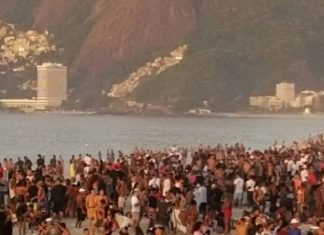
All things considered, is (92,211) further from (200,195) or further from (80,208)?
(200,195)

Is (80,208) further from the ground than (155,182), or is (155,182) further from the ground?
(155,182)

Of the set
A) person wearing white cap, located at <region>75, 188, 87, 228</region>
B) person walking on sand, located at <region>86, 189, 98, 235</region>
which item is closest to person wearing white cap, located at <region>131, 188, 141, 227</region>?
person walking on sand, located at <region>86, 189, 98, 235</region>

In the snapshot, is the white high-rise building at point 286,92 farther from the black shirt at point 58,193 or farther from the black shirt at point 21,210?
the black shirt at point 21,210

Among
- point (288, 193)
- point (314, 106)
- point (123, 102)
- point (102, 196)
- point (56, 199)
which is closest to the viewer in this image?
point (102, 196)

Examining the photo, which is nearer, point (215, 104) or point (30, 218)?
point (30, 218)

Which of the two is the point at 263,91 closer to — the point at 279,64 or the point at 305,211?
the point at 279,64

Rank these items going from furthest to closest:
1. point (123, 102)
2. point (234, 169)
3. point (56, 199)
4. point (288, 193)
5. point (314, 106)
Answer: point (123, 102)
point (314, 106)
point (234, 169)
point (288, 193)
point (56, 199)

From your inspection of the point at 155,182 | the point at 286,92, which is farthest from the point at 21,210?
the point at 286,92

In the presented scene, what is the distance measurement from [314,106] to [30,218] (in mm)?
169226

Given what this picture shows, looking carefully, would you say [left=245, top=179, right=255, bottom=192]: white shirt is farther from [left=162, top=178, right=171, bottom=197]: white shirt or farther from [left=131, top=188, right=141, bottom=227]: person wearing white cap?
[left=131, top=188, right=141, bottom=227]: person wearing white cap

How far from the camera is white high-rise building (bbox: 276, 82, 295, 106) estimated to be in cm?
18388

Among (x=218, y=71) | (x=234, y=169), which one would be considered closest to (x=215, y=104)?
(x=218, y=71)

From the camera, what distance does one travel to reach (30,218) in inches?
731

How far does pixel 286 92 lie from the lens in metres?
186
